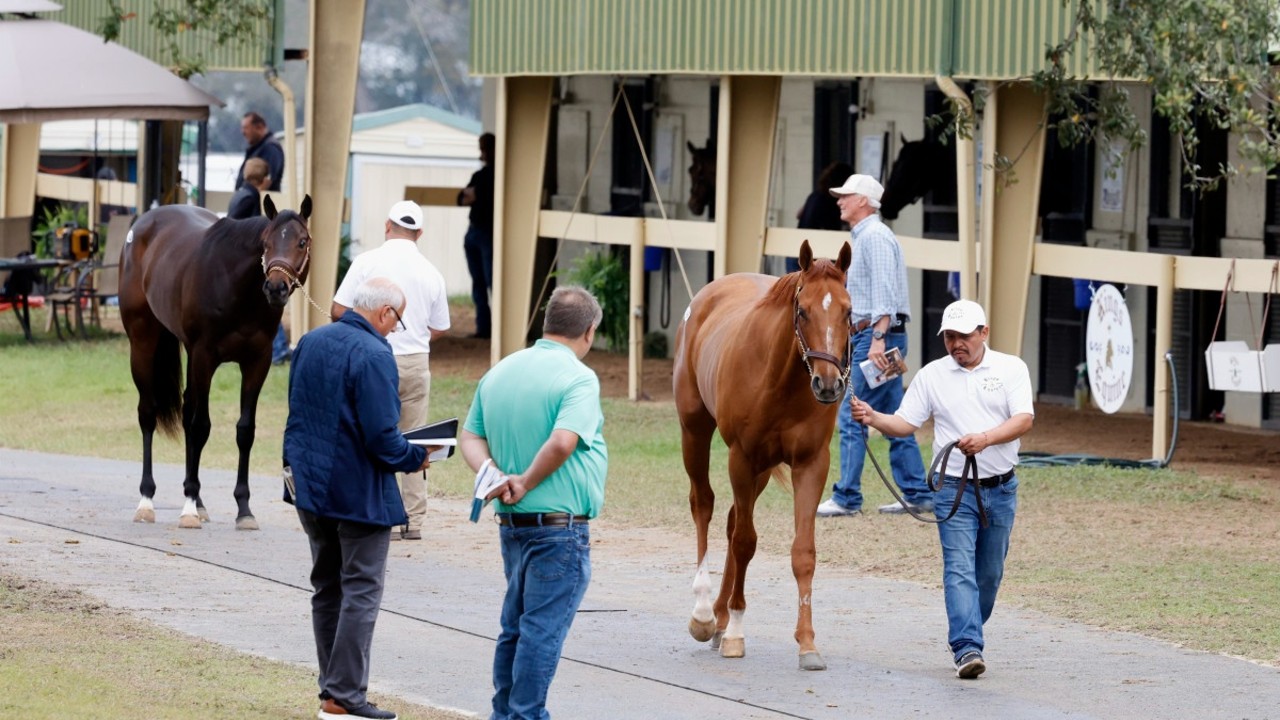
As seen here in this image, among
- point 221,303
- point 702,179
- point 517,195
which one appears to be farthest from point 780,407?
point 702,179

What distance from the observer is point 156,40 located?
2469cm

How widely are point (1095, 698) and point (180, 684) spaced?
356cm

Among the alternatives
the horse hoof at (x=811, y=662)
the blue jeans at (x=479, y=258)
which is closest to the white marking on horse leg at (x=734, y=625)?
the horse hoof at (x=811, y=662)

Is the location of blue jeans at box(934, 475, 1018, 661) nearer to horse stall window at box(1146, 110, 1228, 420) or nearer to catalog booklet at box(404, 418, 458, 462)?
catalog booklet at box(404, 418, 458, 462)

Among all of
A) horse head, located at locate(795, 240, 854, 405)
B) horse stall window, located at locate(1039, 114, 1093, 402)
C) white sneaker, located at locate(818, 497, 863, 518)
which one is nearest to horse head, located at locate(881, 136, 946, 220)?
horse stall window, located at locate(1039, 114, 1093, 402)

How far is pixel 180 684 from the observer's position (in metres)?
7.62

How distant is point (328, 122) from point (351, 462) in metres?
14.9

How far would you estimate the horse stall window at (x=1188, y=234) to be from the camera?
1714 centimetres

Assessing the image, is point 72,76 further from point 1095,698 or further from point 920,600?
point 1095,698

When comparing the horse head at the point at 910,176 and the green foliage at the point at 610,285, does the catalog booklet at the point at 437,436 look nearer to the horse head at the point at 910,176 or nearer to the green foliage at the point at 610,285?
the horse head at the point at 910,176

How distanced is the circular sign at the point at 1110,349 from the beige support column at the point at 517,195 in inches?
286

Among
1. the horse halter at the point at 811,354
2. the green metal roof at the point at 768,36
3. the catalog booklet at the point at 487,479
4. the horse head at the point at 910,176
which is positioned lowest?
the catalog booklet at the point at 487,479

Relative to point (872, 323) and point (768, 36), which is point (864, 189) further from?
point (768, 36)

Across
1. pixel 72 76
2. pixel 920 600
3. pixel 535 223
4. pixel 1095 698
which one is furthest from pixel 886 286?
pixel 72 76
